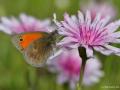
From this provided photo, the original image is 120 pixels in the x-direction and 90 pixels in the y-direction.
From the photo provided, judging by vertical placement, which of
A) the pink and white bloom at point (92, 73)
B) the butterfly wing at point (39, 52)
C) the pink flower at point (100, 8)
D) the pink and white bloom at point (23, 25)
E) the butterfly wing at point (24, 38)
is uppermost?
Result: the pink flower at point (100, 8)

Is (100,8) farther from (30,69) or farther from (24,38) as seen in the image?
(24,38)

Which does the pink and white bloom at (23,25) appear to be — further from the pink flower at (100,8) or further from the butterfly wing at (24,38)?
the pink flower at (100,8)

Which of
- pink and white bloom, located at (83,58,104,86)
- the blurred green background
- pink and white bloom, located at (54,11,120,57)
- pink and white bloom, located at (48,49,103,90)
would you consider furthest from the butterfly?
pink and white bloom, located at (83,58,104,86)

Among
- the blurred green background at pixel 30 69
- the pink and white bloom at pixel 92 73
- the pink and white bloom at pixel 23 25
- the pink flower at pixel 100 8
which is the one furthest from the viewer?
the pink flower at pixel 100 8

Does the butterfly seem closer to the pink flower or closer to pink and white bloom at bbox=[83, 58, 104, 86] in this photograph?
pink and white bloom at bbox=[83, 58, 104, 86]

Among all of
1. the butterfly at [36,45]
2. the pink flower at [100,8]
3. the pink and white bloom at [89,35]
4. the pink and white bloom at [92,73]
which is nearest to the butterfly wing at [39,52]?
the butterfly at [36,45]

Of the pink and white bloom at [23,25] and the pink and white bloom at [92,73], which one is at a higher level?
the pink and white bloom at [23,25]

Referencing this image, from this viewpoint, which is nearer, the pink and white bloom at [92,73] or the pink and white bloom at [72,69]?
the pink and white bloom at [72,69]
